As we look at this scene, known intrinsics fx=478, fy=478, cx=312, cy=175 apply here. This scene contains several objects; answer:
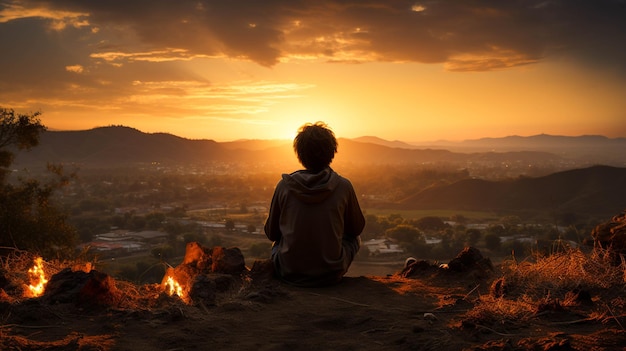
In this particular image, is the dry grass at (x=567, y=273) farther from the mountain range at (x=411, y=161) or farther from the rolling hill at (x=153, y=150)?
the rolling hill at (x=153, y=150)

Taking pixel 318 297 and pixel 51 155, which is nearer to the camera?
pixel 318 297

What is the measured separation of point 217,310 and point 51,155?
115 meters

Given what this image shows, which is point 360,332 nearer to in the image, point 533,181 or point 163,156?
point 533,181

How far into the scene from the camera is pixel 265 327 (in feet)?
15.2

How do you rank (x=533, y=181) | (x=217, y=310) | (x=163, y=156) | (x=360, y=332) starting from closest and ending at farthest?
(x=360, y=332)
(x=217, y=310)
(x=533, y=181)
(x=163, y=156)

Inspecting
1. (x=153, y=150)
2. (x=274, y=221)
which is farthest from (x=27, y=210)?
(x=153, y=150)

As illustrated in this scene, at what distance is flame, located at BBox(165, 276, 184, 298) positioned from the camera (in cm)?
589

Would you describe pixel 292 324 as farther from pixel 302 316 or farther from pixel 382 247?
pixel 382 247

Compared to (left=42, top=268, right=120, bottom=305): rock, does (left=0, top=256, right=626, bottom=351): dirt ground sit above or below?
below

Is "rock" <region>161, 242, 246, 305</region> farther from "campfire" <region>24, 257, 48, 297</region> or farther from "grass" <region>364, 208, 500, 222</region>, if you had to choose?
"grass" <region>364, 208, 500, 222</region>

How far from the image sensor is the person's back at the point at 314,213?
19.1 feet

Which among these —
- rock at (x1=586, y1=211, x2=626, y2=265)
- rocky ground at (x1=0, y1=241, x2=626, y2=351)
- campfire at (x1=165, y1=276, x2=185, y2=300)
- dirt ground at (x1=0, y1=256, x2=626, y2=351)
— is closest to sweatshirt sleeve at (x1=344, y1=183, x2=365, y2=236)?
rocky ground at (x1=0, y1=241, x2=626, y2=351)

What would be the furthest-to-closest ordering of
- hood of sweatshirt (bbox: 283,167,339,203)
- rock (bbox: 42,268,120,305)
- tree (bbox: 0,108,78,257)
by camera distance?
tree (bbox: 0,108,78,257) < hood of sweatshirt (bbox: 283,167,339,203) < rock (bbox: 42,268,120,305)

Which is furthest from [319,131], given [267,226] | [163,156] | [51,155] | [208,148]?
[208,148]
